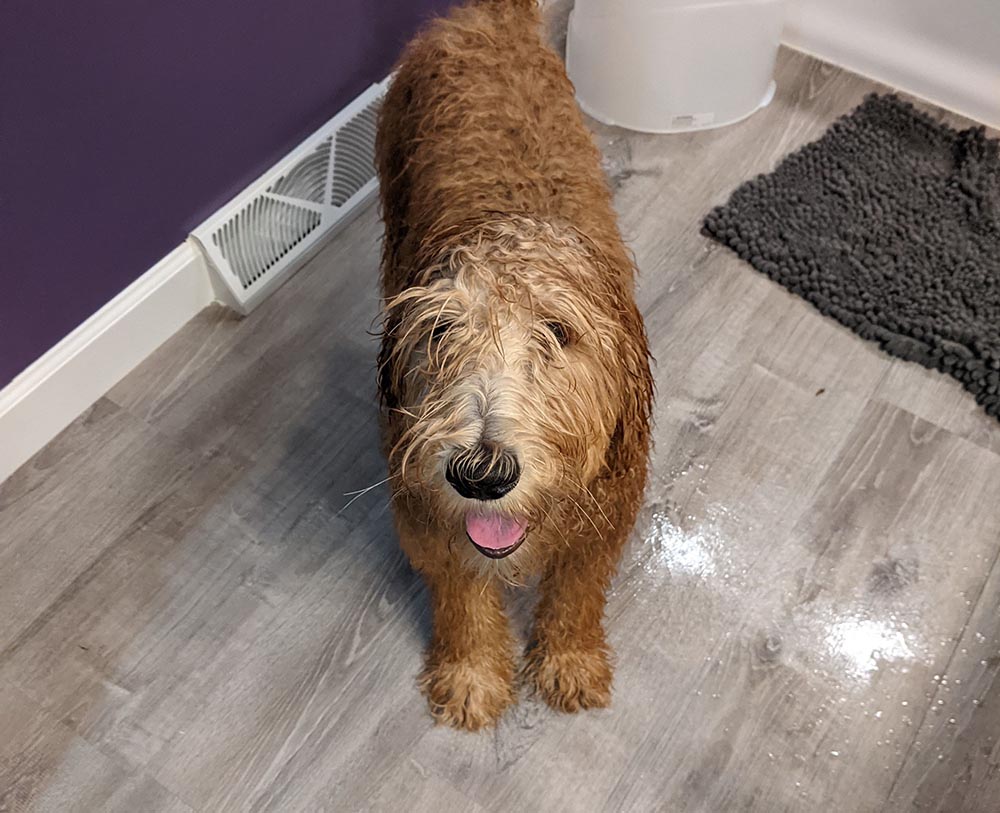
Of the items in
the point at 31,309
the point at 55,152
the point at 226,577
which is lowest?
the point at 226,577

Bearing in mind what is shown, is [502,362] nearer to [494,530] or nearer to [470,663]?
[494,530]

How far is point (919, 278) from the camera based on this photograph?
2668 mm

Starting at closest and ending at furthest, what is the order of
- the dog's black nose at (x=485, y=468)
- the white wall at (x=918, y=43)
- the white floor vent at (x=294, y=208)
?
the dog's black nose at (x=485, y=468)
the white floor vent at (x=294, y=208)
the white wall at (x=918, y=43)

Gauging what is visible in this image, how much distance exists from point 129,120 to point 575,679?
5.15 feet

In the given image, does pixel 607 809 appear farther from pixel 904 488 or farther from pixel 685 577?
pixel 904 488

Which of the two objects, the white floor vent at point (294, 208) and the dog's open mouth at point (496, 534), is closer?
the dog's open mouth at point (496, 534)

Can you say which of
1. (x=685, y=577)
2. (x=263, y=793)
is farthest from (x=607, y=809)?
(x=263, y=793)

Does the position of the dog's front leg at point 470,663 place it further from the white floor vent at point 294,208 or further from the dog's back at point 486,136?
the white floor vent at point 294,208

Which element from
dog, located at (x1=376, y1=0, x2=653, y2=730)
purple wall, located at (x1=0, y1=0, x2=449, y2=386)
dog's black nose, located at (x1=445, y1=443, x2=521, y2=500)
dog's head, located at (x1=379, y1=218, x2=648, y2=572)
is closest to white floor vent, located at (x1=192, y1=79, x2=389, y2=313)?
purple wall, located at (x1=0, y1=0, x2=449, y2=386)

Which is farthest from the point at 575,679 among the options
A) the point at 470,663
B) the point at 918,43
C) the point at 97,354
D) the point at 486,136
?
the point at 918,43

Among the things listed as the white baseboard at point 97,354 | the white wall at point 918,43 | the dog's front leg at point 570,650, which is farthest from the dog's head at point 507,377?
the white wall at point 918,43

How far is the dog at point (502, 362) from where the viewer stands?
139cm

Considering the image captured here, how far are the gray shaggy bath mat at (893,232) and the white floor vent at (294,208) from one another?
1.03 m

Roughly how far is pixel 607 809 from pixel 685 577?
54 cm
